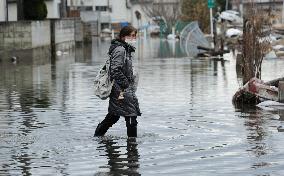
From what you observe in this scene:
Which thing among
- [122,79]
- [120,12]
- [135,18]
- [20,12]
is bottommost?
[135,18]

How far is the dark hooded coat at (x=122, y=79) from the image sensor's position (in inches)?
480

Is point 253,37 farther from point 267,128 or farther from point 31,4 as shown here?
point 31,4

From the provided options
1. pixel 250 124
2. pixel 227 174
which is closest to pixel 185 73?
pixel 250 124

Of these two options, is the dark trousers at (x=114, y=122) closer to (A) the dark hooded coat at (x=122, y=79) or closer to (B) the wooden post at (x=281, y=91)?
(A) the dark hooded coat at (x=122, y=79)

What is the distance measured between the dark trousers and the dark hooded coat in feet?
0.61

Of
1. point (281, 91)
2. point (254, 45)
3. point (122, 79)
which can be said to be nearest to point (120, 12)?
point (254, 45)

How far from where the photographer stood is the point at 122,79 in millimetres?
12180

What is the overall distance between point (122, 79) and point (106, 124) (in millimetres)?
897

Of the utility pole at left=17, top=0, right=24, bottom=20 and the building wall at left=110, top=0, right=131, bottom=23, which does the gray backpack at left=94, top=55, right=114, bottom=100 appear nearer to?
the utility pole at left=17, top=0, right=24, bottom=20

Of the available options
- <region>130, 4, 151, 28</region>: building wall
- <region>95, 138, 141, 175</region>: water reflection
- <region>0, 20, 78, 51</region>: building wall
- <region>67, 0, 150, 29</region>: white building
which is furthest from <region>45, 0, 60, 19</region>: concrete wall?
<region>130, 4, 151, 28</region>: building wall

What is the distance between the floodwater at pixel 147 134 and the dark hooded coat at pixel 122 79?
0.48 m

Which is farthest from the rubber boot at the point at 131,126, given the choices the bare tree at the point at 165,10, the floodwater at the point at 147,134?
the bare tree at the point at 165,10

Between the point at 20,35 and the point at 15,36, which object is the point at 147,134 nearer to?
the point at 15,36

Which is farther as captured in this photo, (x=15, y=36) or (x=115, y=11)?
(x=115, y=11)
